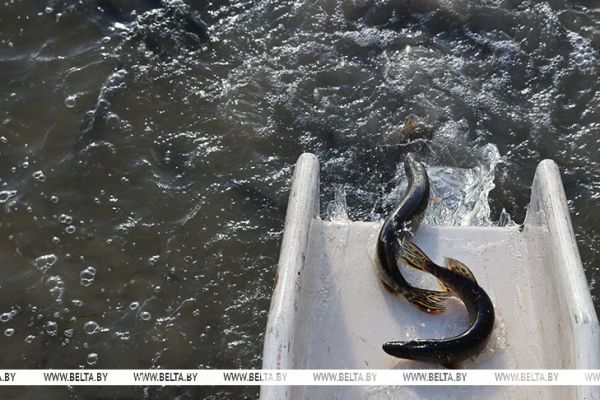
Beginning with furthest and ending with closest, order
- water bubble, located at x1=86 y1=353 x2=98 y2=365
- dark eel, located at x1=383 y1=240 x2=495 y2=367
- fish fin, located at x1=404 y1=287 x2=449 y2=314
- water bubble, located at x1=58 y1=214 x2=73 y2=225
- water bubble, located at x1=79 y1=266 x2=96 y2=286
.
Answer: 1. water bubble, located at x1=58 y1=214 x2=73 y2=225
2. water bubble, located at x1=79 y1=266 x2=96 y2=286
3. water bubble, located at x1=86 y1=353 x2=98 y2=365
4. fish fin, located at x1=404 y1=287 x2=449 y2=314
5. dark eel, located at x1=383 y1=240 x2=495 y2=367

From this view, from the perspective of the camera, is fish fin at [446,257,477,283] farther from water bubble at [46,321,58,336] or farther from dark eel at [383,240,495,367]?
water bubble at [46,321,58,336]

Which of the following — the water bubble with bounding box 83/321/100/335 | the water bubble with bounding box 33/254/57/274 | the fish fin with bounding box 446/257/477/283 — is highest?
the fish fin with bounding box 446/257/477/283

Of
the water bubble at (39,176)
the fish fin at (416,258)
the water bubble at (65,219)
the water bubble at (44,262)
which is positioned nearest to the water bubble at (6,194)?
the water bubble at (39,176)

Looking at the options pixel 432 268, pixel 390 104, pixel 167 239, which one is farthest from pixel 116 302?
pixel 390 104

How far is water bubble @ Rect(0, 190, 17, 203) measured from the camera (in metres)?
4.57

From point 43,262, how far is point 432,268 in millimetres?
2501

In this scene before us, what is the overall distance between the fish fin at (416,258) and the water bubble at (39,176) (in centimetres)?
271

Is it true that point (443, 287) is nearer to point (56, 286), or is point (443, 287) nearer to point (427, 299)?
point (427, 299)

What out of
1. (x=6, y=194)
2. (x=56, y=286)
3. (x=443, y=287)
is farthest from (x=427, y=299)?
(x=6, y=194)

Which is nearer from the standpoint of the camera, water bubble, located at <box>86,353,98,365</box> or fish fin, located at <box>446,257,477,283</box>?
fish fin, located at <box>446,257,477,283</box>

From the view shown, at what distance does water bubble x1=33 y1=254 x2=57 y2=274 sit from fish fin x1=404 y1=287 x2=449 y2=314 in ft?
7.87

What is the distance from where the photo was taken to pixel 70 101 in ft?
16.5

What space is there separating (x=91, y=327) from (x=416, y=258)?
2.03 meters

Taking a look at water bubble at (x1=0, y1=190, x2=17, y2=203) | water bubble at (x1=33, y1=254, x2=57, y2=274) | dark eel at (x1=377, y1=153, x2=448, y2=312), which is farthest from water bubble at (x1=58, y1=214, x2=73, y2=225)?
dark eel at (x1=377, y1=153, x2=448, y2=312)
